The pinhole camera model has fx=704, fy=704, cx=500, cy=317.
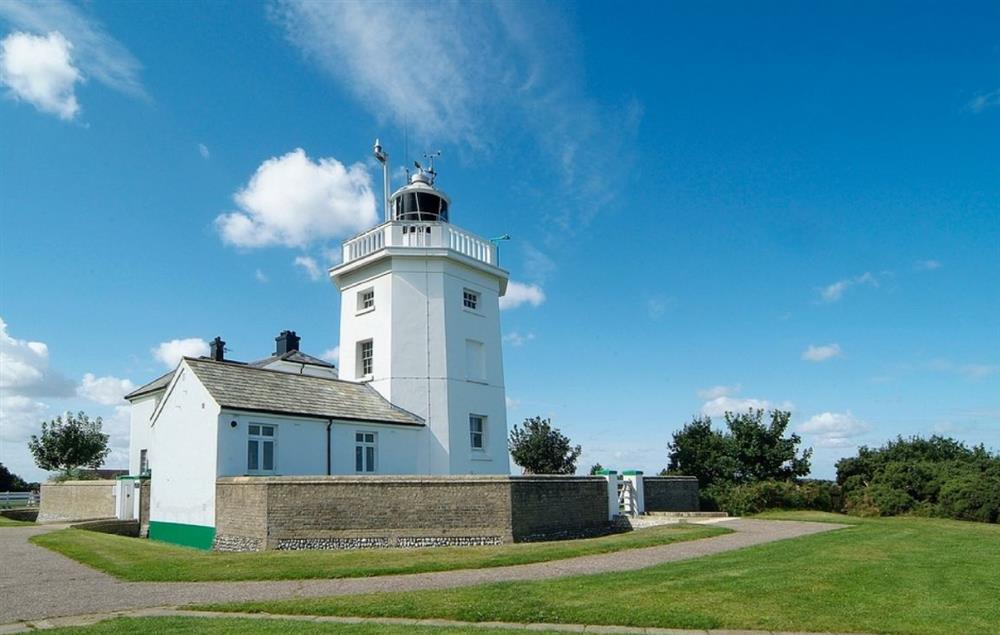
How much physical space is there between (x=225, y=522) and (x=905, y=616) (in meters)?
13.9

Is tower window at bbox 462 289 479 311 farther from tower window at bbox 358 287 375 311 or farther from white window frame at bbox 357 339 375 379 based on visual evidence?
white window frame at bbox 357 339 375 379

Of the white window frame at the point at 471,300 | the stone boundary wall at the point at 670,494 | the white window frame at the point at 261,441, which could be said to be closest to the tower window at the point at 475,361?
the white window frame at the point at 471,300

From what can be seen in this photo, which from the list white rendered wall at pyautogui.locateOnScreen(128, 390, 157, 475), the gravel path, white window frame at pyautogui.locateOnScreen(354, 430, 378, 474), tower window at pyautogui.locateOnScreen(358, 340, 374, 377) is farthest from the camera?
white rendered wall at pyautogui.locateOnScreen(128, 390, 157, 475)

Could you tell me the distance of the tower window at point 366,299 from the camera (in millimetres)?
23719

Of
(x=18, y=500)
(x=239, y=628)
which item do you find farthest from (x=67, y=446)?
(x=239, y=628)

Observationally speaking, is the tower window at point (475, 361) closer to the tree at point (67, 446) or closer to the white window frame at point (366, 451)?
the white window frame at point (366, 451)

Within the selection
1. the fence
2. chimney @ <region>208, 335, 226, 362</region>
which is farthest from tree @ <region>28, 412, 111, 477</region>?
chimney @ <region>208, 335, 226, 362</region>

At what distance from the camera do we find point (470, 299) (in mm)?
24031

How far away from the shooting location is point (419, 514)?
612 inches

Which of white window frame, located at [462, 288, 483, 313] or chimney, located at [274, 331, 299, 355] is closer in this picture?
white window frame, located at [462, 288, 483, 313]

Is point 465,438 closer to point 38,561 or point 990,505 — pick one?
point 38,561

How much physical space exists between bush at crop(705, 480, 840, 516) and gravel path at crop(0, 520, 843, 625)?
978 cm

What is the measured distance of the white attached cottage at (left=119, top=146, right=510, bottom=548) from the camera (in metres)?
17.8

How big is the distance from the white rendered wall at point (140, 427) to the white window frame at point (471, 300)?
16.0 meters
